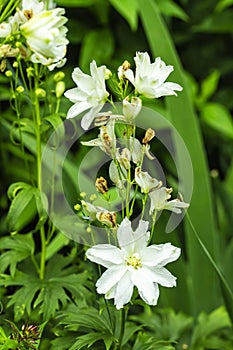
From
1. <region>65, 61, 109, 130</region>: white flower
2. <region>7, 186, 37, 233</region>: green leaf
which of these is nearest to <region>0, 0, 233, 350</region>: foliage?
<region>7, 186, 37, 233</region>: green leaf

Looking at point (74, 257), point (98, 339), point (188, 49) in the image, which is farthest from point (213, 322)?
point (188, 49)

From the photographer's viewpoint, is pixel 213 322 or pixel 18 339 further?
pixel 213 322

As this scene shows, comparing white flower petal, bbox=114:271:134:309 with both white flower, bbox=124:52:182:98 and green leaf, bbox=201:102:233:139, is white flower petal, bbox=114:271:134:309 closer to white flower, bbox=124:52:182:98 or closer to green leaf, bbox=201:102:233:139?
white flower, bbox=124:52:182:98

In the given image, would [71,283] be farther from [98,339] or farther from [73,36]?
[73,36]

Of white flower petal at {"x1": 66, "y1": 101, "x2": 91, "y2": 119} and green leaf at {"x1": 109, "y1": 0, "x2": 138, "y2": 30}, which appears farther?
green leaf at {"x1": 109, "y1": 0, "x2": 138, "y2": 30}

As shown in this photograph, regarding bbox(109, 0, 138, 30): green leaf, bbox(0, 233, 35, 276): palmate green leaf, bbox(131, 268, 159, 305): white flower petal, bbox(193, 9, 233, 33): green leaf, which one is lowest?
bbox(193, 9, 233, 33): green leaf

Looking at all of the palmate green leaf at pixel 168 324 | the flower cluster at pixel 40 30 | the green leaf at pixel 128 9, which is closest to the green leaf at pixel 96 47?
the green leaf at pixel 128 9

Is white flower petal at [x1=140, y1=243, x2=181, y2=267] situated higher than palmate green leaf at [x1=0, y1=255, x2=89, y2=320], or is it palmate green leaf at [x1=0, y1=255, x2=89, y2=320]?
white flower petal at [x1=140, y1=243, x2=181, y2=267]
